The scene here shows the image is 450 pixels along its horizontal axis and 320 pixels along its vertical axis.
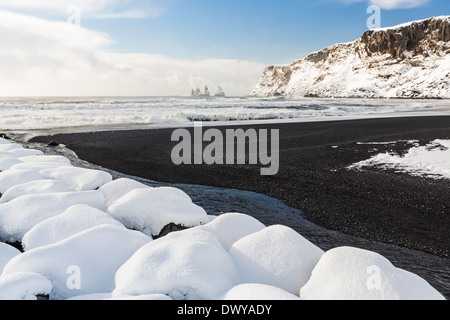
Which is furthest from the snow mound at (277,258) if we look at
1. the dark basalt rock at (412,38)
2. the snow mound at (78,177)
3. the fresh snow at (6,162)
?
the dark basalt rock at (412,38)

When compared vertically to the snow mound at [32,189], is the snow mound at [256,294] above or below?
below

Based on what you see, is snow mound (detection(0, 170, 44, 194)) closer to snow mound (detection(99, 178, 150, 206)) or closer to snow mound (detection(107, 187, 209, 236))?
snow mound (detection(99, 178, 150, 206))

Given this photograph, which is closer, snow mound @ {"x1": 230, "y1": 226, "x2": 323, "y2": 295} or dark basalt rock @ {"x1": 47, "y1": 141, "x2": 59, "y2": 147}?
snow mound @ {"x1": 230, "y1": 226, "x2": 323, "y2": 295}

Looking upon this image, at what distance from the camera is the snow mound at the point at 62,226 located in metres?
2.84

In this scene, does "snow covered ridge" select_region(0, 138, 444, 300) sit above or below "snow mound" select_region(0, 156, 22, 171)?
below

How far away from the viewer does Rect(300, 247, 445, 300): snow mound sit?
1.92 meters

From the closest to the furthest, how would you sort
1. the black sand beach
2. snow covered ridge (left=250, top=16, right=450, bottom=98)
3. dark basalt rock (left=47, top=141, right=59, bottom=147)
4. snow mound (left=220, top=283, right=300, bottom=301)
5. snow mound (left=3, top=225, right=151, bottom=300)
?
1. snow mound (left=220, top=283, right=300, bottom=301)
2. snow mound (left=3, top=225, right=151, bottom=300)
3. the black sand beach
4. dark basalt rock (left=47, top=141, right=59, bottom=147)
5. snow covered ridge (left=250, top=16, right=450, bottom=98)

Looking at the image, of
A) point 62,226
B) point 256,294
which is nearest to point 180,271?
point 256,294

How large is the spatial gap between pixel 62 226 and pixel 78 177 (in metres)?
2.18

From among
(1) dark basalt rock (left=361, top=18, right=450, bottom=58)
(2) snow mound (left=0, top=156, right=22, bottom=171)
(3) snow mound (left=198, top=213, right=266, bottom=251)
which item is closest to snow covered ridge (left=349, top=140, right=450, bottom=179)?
(3) snow mound (left=198, top=213, right=266, bottom=251)

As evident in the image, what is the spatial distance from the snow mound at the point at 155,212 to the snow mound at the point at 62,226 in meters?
0.32

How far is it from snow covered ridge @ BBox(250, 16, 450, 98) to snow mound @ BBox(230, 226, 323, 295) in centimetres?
9347

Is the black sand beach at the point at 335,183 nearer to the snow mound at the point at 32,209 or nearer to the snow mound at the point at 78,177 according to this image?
the snow mound at the point at 78,177

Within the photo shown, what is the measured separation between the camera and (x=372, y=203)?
4.73 metres
